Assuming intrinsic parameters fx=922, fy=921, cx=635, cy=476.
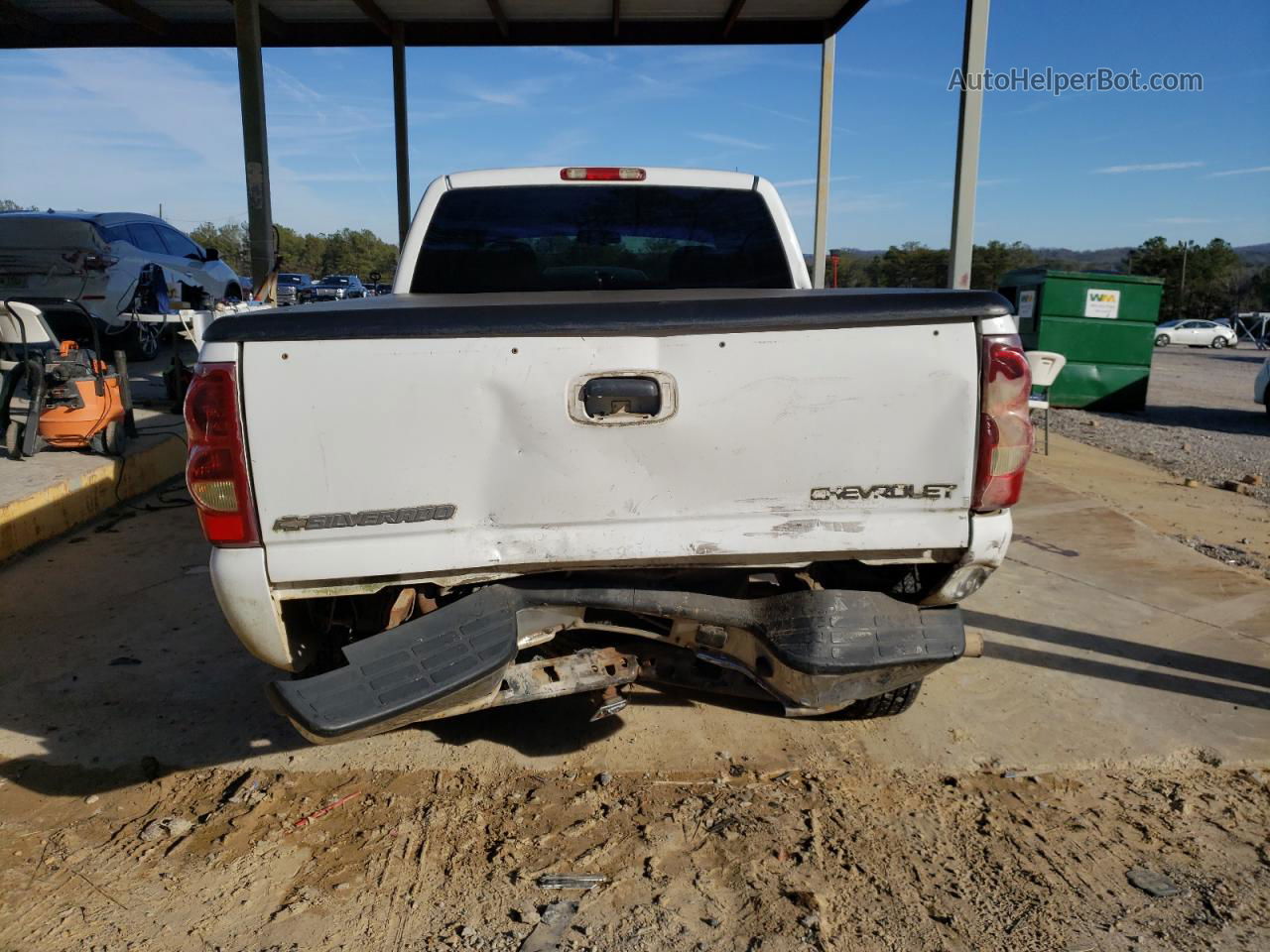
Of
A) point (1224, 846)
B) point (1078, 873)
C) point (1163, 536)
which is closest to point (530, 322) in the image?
point (1078, 873)

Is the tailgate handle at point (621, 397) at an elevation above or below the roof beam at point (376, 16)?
below

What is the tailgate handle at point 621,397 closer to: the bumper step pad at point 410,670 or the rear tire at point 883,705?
the bumper step pad at point 410,670

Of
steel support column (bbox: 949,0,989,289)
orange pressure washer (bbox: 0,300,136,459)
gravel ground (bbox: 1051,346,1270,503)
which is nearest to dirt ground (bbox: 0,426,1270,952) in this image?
orange pressure washer (bbox: 0,300,136,459)

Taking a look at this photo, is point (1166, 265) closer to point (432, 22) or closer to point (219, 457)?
point (432, 22)

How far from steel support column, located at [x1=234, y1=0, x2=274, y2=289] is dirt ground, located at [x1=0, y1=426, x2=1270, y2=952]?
27.8 feet

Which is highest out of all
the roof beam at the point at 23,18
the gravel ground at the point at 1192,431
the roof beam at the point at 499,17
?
the roof beam at the point at 499,17

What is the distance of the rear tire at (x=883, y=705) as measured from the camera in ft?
11.5

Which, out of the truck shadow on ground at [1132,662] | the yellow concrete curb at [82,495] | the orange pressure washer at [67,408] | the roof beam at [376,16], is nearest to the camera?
the truck shadow on ground at [1132,662]

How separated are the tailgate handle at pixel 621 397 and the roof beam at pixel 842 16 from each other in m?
10.9

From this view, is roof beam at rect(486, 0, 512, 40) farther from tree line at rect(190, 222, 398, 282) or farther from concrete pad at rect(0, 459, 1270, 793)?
tree line at rect(190, 222, 398, 282)

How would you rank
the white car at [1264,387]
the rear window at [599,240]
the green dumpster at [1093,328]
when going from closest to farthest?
the rear window at [599,240] < the green dumpster at [1093,328] < the white car at [1264,387]

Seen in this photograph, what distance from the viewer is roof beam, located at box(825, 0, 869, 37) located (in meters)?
11.8

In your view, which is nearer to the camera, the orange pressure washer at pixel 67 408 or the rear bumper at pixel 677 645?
the rear bumper at pixel 677 645

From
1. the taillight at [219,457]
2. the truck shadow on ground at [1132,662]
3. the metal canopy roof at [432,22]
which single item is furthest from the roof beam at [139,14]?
the truck shadow on ground at [1132,662]
